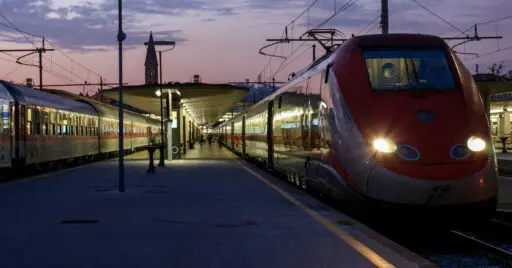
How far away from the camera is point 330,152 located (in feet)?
34.4

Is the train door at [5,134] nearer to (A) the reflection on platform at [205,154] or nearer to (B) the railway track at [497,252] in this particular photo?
(B) the railway track at [497,252]

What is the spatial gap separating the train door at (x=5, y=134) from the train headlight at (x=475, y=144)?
47.1ft

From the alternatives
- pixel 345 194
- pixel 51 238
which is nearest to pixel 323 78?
pixel 345 194

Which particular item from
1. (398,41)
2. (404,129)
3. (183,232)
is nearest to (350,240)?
(404,129)

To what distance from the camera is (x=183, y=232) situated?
869cm

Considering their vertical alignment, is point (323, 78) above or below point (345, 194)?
above

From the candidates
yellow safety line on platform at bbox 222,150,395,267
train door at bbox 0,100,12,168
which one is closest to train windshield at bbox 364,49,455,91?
yellow safety line on platform at bbox 222,150,395,267

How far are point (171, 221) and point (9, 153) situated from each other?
1117 centimetres

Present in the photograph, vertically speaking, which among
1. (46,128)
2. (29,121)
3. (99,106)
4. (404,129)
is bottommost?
(404,129)

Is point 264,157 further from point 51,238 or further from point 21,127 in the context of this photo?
point 51,238

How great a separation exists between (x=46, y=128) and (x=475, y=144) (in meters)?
17.9

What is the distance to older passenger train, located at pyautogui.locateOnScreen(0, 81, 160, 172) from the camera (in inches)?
758

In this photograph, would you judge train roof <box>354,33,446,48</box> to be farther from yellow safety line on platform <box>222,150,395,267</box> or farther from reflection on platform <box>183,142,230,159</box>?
reflection on platform <box>183,142,230,159</box>

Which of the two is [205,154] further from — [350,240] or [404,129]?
[350,240]
